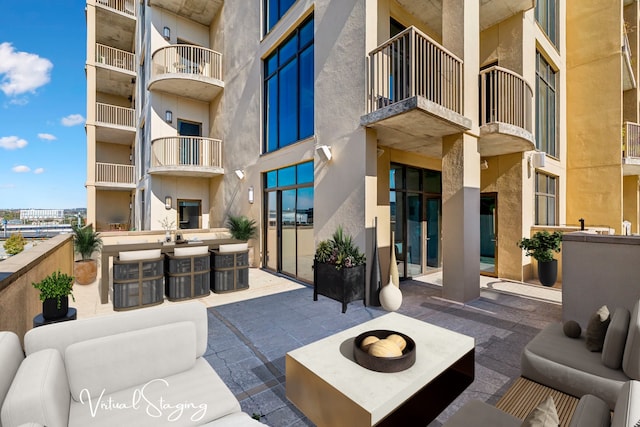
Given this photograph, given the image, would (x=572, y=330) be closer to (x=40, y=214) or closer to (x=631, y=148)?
(x=631, y=148)

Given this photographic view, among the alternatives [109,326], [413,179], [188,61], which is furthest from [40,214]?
[109,326]

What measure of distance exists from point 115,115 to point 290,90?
36.3 feet

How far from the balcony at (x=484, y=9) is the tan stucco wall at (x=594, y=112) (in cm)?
470

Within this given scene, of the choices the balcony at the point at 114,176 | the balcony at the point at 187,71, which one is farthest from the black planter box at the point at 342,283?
the balcony at the point at 114,176

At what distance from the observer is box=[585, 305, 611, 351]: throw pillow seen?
2.46 metres

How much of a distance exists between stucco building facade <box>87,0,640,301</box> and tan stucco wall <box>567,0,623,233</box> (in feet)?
0.22

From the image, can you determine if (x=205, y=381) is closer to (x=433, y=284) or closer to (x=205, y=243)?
(x=205, y=243)

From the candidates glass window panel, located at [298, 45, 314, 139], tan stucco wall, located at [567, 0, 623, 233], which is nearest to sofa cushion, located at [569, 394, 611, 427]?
glass window panel, located at [298, 45, 314, 139]

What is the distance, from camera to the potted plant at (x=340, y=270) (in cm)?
491

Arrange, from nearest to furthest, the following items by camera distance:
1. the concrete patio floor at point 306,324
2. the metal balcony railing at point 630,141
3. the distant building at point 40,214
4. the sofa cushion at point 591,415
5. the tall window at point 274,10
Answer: the sofa cushion at point 591,415
the concrete patio floor at point 306,324
the tall window at point 274,10
the metal balcony railing at point 630,141
the distant building at point 40,214

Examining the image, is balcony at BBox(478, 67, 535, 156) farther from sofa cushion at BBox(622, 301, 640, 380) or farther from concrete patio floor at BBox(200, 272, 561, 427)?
sofa cushion at BBox(622, 301, 640, 380)

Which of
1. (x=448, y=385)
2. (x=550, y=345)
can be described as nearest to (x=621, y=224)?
(x=550, y=345)

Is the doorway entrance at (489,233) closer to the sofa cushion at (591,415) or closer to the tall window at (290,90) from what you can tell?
the tall window at (290,90)

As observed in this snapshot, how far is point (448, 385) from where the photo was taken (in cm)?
269
